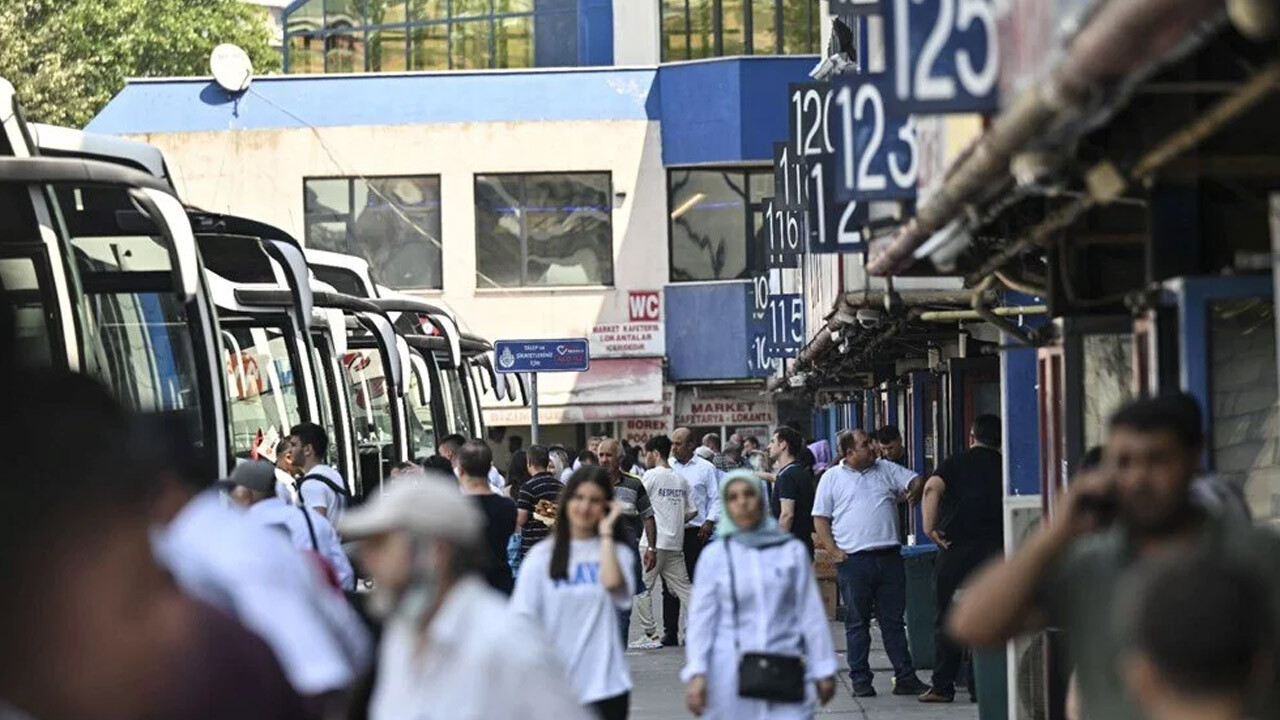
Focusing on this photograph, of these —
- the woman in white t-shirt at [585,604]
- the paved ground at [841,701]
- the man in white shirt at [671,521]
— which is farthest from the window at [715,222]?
the woman in white t-shirt at [585,604]

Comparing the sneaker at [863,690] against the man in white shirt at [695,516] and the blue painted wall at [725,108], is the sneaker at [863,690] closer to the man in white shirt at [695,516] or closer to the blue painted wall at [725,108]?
the man in white shirt at [695,516]

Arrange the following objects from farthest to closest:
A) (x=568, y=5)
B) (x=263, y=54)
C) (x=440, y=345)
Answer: (x=263, y=54)
(x=568, y=5)
(x=440, y=345)

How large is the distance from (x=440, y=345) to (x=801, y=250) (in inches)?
320

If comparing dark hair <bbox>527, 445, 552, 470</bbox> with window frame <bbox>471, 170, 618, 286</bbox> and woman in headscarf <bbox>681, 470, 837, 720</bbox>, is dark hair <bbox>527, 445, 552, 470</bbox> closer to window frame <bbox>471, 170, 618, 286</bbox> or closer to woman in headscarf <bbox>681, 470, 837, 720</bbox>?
woman in headscarf <bbox>681, 470, 837, 720</bbox>

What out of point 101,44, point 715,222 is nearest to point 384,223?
point 715,222

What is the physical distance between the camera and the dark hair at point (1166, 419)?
5.91 metres

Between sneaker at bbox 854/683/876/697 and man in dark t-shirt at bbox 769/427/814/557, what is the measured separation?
2.19 m

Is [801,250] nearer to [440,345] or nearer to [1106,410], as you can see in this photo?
[440,345]

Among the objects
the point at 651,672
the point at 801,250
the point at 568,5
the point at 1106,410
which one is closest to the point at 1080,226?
the point at 1106,410

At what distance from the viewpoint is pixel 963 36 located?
30.2 feet

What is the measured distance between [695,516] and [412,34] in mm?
30033

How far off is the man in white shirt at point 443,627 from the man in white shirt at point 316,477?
8.23 m

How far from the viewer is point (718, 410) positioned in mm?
45250

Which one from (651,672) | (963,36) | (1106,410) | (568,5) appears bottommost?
(651,672)
